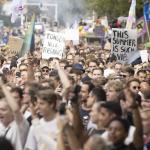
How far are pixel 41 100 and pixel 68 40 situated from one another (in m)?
23.8

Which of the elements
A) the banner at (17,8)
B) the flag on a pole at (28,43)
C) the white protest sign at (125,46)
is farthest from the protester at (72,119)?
the banner at (17,8)

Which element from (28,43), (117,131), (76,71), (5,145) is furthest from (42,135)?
(28,43)

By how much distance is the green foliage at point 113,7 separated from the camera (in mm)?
39469

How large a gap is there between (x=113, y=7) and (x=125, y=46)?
22.7 metres

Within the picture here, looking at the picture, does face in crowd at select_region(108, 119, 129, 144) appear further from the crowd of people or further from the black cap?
the black cap

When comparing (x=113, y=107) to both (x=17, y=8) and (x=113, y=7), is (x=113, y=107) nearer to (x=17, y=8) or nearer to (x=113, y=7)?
(x=17, y=8)

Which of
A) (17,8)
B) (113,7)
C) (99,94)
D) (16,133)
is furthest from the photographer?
(113,7)

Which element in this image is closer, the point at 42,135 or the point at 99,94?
the point at 42,135

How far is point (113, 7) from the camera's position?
135 feet

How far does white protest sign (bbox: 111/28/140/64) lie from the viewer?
1869cm

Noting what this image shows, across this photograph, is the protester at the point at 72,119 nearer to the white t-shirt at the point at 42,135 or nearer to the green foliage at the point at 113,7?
the white t-shirt at the point at 42,135

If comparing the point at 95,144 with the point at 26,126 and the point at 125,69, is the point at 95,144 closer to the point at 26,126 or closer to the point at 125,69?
the point at 26,126

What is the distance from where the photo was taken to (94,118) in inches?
307

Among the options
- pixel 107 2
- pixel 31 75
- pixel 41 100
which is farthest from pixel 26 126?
pixel 107 2
